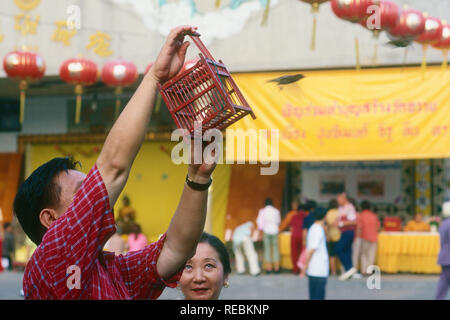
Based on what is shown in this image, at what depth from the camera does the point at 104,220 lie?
156cm

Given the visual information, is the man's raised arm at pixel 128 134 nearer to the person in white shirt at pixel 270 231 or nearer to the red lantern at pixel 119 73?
the red lantern at pixel 119 73

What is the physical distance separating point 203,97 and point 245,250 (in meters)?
10.9

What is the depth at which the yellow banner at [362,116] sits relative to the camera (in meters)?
10.2

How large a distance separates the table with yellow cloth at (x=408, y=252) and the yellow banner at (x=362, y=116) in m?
2.34

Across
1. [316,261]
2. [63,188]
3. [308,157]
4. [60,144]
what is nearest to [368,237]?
[308,157]

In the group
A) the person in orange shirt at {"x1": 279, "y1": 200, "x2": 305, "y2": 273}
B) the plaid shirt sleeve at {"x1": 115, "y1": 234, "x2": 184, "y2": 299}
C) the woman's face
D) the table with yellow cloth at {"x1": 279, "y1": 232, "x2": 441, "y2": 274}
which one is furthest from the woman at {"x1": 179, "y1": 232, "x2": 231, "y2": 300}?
the table with yellow cloth at {"x1": 279, "y1": 232, "x2": 441, "y2": 274}

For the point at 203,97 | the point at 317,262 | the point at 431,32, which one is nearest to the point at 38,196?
the point at 203,97

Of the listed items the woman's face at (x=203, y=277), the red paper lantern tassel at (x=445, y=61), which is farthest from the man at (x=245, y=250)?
the woman's face at (x=203, y=277)

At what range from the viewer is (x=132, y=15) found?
11.7 meters

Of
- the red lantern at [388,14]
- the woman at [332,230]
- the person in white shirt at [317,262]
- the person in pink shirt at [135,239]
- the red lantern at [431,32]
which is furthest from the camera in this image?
the woman at [332,230]

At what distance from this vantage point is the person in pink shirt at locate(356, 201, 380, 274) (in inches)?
455

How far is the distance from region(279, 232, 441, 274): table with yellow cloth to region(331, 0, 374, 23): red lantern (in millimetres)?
5294

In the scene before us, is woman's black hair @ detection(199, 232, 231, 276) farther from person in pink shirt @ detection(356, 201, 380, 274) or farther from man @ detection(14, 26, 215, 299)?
person in pink shirt @ detection(356, 201, 380, 274)

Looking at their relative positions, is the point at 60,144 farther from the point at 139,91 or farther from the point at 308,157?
the point at 139,91
